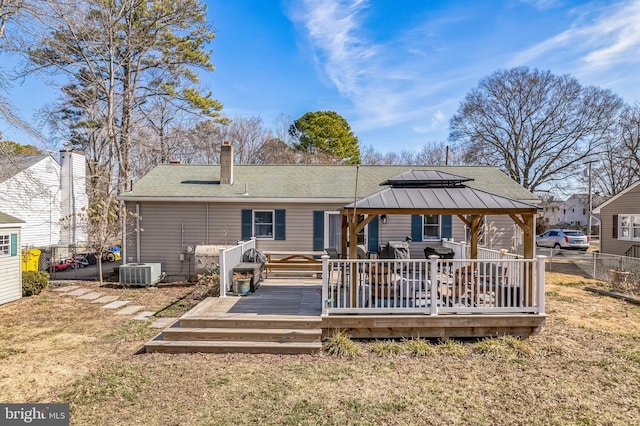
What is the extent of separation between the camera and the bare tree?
28516 millimetres

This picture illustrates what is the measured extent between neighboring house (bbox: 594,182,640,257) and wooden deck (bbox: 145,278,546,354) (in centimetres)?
1461

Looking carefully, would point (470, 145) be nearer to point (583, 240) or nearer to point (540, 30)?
point (583, 240)

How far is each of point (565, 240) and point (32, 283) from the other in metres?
28.8

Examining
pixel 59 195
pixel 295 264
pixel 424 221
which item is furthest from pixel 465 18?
pixel 59 195

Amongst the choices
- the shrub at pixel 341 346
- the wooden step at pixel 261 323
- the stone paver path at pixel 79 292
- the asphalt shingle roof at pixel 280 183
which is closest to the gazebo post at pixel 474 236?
the asphalt shingle roof at pixel 280 183

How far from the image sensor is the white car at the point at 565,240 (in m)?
23.4

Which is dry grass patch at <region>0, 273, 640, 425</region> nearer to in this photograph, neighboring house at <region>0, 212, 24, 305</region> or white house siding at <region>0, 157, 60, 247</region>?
neighboring house at <region>0, 212, 24, 305</region>

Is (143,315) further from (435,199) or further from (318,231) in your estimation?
(435,199)

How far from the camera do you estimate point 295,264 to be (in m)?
10.5

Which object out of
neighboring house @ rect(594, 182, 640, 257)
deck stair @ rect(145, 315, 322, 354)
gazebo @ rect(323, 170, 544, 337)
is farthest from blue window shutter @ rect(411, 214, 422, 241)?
neighboring house @ rect(594, 182, 640, 257)

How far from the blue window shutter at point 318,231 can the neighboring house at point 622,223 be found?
14.8m

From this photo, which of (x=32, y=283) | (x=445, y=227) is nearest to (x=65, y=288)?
(x=32, y=283)

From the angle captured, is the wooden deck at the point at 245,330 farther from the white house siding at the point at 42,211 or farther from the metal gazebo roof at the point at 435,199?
the white house siding at the point at 42,211

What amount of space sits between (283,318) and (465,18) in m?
10.6
